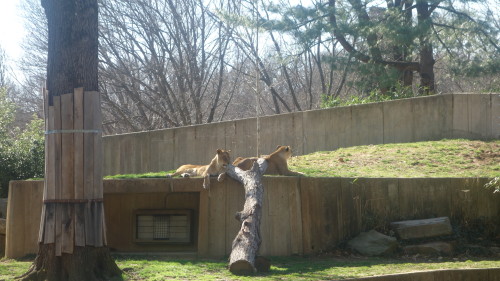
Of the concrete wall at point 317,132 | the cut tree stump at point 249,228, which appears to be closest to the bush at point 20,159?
the concrete wall at point 317,132

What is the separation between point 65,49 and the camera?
368 inches

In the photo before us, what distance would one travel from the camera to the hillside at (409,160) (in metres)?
15.3

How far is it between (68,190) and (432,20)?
15794mm

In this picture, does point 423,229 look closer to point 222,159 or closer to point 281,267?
point 281,267

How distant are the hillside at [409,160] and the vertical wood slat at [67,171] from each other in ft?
22.6

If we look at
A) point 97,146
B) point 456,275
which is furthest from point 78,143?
point 456,275

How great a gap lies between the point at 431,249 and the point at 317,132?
→ 828cm

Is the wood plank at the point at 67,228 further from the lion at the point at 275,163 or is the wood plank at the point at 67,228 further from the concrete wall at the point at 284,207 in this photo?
the lion at the point at 275,163

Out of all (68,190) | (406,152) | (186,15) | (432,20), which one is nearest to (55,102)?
(68,190)

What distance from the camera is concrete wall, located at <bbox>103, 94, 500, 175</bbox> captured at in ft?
61.3

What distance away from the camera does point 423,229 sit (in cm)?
1264

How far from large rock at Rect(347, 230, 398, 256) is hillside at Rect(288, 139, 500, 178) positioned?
229 centimetres

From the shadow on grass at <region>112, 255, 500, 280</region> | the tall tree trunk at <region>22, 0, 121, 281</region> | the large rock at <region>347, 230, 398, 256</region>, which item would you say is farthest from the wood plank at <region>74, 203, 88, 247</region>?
the large rock at <region>347, 230, 398, 256</region>

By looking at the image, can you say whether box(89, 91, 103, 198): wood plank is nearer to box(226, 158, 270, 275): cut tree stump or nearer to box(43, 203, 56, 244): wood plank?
box(43, 203, 56, 244): wood plank
